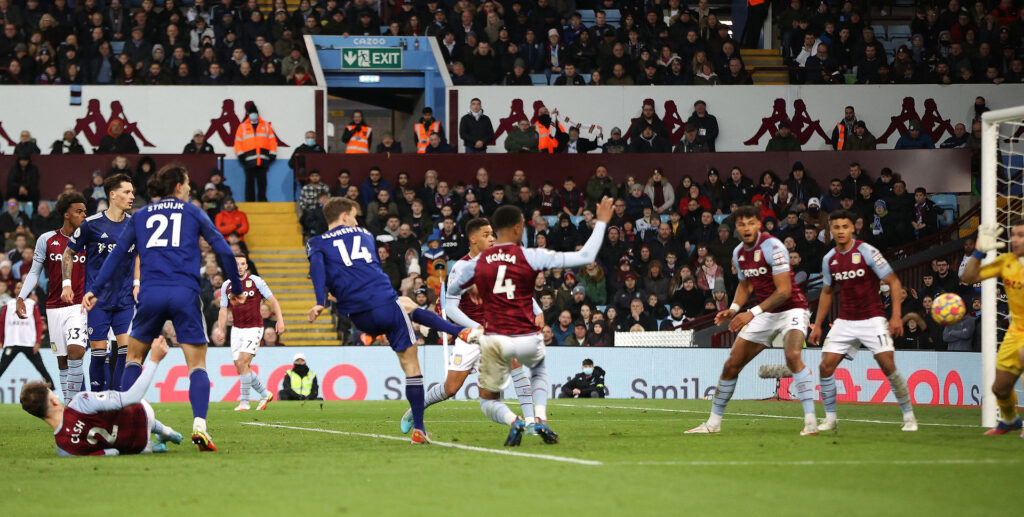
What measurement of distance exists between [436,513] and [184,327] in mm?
4179

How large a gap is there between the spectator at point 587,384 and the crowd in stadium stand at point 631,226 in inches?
33.7

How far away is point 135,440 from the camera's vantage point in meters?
9.71

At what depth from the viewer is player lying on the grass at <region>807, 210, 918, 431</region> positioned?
40.5 feet

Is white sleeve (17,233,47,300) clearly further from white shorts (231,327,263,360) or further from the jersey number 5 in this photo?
the jersey number 5

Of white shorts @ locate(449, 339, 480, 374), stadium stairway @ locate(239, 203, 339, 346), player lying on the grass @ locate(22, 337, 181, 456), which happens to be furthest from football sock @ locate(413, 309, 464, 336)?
stadium stairway @ locate(239, 203, 339, 346)

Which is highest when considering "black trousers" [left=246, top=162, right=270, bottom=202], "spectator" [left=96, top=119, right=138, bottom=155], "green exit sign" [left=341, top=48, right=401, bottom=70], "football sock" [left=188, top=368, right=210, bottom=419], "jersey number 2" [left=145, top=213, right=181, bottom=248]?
"green exit sign" [left=341, top=48, right=401, bottom=70]

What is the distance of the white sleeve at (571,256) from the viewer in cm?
928

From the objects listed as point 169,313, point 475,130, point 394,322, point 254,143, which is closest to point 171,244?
point 169,313

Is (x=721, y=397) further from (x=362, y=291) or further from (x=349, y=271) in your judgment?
(x=349, y=271)

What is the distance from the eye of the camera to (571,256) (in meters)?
9.38

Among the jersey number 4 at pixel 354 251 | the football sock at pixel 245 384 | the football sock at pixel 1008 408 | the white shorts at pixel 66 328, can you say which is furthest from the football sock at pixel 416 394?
the football sock at pixel 245 384

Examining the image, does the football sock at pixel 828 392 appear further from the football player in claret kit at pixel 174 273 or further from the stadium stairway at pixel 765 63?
the stadium stairway at pixel 765 63

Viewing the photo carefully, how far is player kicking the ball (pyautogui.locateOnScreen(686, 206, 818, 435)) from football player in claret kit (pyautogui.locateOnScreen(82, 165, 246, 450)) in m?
4.77

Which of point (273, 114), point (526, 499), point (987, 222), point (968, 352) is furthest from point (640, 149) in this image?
point (526, 499)
